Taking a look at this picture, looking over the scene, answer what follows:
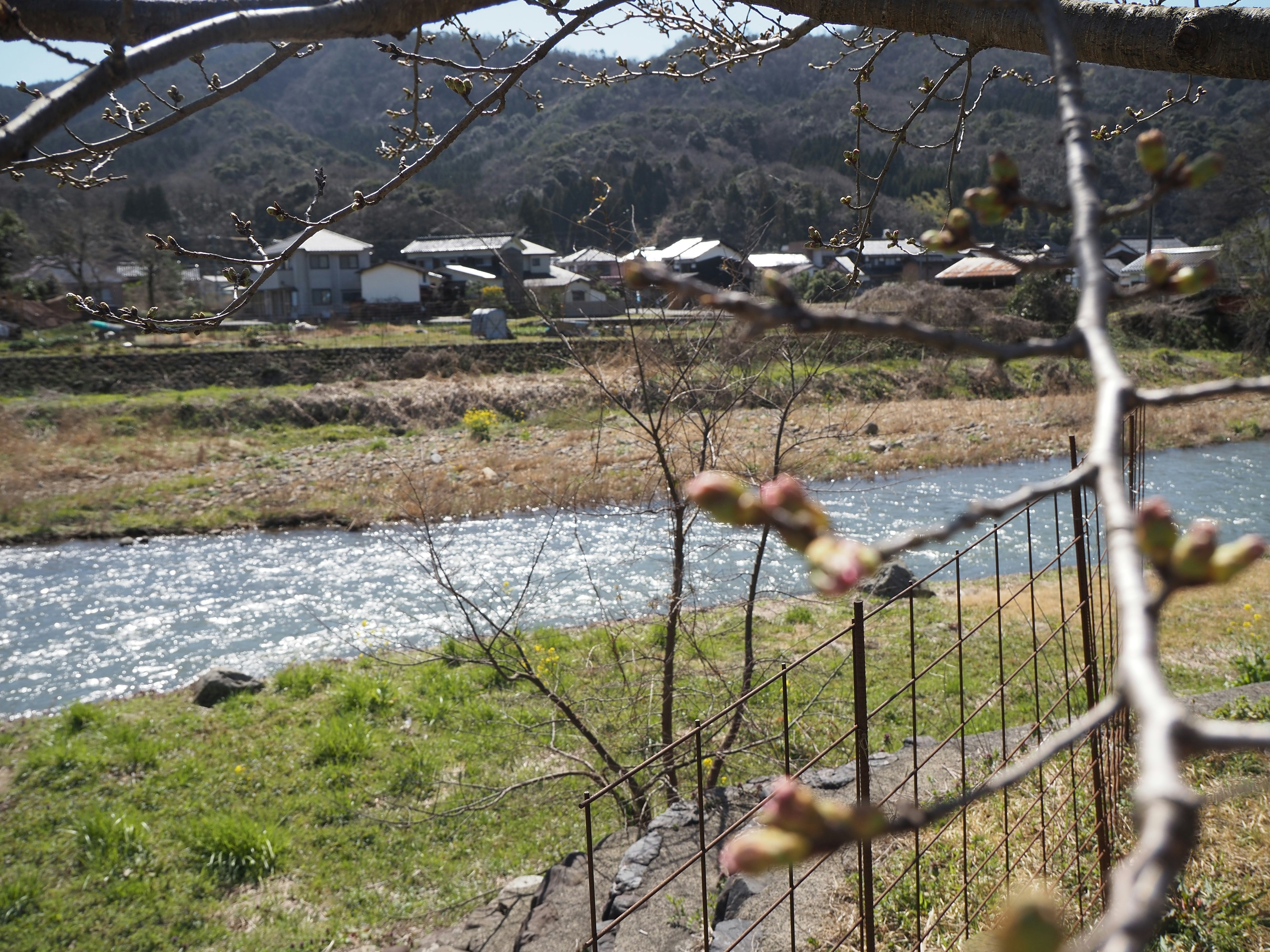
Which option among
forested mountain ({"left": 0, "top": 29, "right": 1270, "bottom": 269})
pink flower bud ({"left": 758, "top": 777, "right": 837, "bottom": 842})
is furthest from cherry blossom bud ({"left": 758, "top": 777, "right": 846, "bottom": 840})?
forested mountain ({"left": 0, "top": 29, "right": 1270, "bottom": 269})

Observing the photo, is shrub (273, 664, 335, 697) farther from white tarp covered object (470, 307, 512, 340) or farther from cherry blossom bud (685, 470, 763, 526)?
white tarp covered object (470, 307, 512, 340)

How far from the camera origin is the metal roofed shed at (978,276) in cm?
2931

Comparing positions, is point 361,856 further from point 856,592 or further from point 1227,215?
point 1227,215

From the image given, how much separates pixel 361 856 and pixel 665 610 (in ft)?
7.81

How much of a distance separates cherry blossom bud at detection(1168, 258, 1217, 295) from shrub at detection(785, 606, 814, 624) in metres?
7.66

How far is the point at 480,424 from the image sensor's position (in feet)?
61.6

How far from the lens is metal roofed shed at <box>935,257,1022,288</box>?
29312 millimetres

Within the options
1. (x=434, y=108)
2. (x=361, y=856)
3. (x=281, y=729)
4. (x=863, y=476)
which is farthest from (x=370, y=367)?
(x=434, y=108)

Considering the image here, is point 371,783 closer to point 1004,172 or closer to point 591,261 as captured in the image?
point 591,261

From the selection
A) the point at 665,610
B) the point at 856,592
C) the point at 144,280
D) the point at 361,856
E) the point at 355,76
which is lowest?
the point at 361,856

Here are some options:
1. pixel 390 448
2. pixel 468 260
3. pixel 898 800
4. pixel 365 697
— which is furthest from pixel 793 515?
pixel 468 260

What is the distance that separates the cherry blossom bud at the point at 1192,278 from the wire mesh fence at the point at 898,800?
130 cm

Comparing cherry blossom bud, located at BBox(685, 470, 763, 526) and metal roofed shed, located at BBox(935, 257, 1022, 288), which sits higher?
metal roofed shed, located at BBox(935, 257, 1022, 288)

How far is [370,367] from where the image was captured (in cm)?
2362
